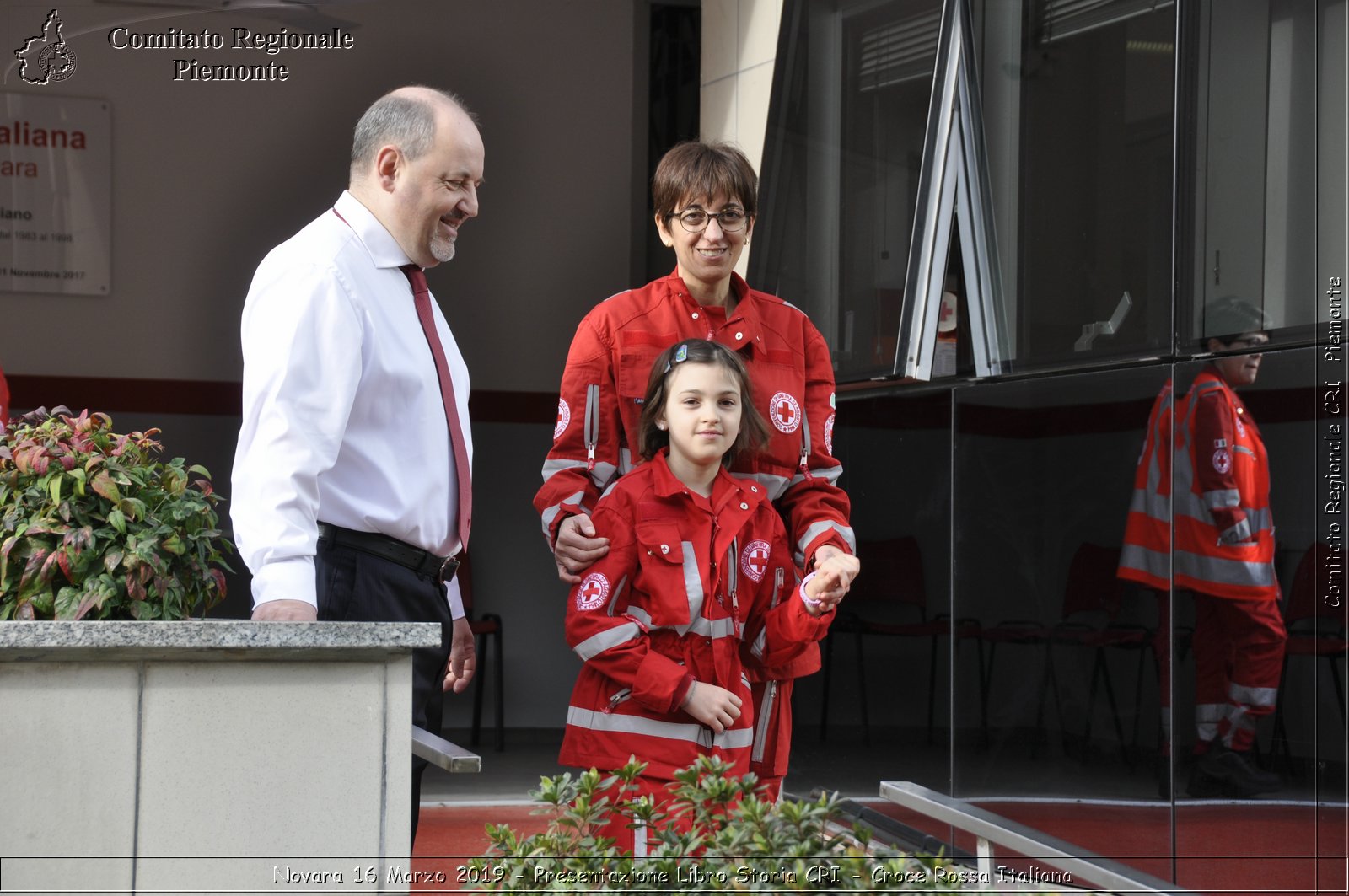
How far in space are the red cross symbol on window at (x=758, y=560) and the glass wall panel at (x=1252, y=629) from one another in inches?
48.2

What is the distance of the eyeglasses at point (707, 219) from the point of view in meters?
2.81

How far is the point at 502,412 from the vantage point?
8844 millimetres

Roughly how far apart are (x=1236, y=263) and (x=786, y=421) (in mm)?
1234

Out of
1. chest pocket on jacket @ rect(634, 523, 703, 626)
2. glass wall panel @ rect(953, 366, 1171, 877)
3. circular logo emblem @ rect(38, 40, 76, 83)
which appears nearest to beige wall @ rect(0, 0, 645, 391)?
circular logo emblem @ rect(38, 40, 76, 83)

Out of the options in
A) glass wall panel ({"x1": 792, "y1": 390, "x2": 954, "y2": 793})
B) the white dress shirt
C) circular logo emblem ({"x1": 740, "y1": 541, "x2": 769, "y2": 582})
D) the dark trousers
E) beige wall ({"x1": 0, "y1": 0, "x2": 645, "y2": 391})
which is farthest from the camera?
beige wall ({"x1": 0, "y1": 0, "x2": 645, "y2": 391})

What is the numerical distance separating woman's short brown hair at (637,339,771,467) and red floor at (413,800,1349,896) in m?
0.76

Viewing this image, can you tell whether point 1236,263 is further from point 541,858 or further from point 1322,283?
point 541,858

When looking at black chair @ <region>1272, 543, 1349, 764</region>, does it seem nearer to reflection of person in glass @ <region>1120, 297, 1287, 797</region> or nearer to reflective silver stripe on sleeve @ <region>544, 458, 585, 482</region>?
reflection of person in glass @ <region>1120, 297, 1287, 797</region>

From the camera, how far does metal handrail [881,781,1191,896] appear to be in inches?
66.0

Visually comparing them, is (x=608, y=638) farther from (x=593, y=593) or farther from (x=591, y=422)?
(x=591, y=422)

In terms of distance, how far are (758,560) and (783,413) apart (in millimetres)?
321

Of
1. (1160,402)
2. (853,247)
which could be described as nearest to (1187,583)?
(1160,402)

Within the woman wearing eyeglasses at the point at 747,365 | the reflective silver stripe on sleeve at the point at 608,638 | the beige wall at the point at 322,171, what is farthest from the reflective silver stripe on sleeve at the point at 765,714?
the beige wall at the point at 322,171

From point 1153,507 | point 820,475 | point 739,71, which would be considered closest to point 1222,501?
point 1153,507
